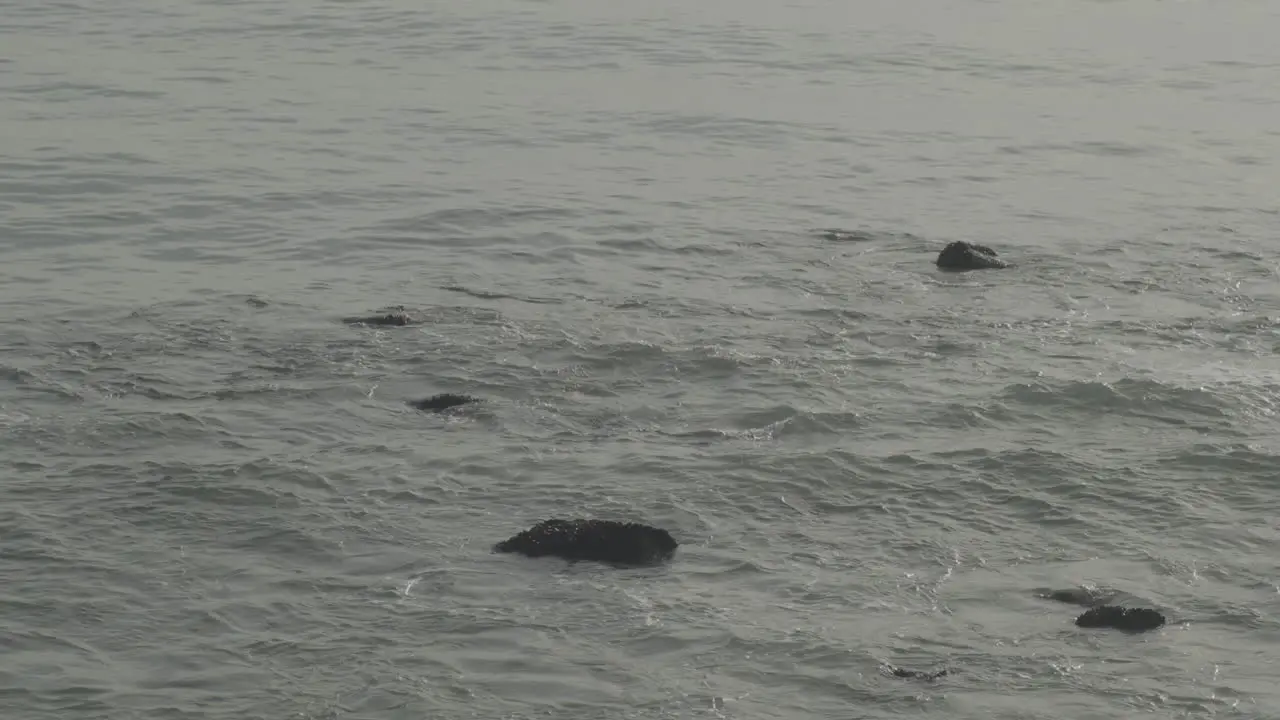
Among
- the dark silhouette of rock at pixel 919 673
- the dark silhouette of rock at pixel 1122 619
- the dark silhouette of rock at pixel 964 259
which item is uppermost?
the dark silhouette of rock at pixel 964 259

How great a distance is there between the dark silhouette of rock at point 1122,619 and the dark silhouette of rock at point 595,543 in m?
2.46

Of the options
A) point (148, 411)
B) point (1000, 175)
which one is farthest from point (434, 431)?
point (1000, 175)

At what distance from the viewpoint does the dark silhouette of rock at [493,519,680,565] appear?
10.5 m

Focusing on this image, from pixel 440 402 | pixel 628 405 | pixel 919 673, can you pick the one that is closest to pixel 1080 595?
pixel 919 673

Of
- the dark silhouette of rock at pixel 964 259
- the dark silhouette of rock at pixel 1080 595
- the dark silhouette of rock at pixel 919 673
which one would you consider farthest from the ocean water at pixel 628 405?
the dark silhouette of rock at pixel 964 259

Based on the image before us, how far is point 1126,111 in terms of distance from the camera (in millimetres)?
27844

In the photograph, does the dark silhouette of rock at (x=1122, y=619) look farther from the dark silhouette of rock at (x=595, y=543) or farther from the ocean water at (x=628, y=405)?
the dark silhouette of rock at (x=595, y=543)

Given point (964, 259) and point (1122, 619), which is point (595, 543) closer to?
point (1122, 619)

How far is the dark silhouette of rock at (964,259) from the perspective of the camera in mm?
17484

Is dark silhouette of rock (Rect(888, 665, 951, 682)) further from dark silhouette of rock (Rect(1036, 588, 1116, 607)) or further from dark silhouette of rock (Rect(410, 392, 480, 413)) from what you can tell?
dark silhouette of rock (Rect(410, 392, 480, 413))

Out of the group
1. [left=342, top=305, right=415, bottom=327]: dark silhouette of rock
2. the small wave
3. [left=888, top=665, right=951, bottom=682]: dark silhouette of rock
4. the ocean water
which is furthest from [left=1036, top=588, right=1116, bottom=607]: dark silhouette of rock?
the small wave

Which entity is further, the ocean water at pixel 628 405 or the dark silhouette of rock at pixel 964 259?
the dark silhouette of rock at pixel 964 259

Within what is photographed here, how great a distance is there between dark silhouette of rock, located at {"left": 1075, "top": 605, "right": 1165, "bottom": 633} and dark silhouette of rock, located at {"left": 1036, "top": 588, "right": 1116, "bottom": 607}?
0.30 m

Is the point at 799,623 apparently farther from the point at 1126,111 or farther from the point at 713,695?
the point at 1126,111
